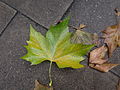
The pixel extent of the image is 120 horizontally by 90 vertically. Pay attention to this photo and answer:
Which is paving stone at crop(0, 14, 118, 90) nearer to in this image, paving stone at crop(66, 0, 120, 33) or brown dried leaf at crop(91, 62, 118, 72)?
brown dried leaf at crop(91, 62, 118, 72)


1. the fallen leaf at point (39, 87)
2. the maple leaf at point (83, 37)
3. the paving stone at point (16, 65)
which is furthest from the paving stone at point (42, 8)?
the fallen leaf at point (39, 87)

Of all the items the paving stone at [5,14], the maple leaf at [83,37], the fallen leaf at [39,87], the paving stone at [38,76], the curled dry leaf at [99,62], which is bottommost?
the fallen leaf at [39,87]

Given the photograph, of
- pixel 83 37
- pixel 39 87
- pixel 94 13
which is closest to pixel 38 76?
pixel 39 87

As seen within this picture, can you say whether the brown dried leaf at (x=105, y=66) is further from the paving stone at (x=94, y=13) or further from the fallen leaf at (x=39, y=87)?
the fallen leaf at (x=39, y=87)

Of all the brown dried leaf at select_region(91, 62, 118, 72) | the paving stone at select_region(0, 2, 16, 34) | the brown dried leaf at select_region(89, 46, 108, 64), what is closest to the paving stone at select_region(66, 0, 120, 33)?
the brown dried leaf at select_region(89, 46, 108, 64)

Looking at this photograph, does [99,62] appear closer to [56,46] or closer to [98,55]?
[98,55]

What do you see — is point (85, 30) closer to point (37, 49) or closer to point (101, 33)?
point (101, 33)
